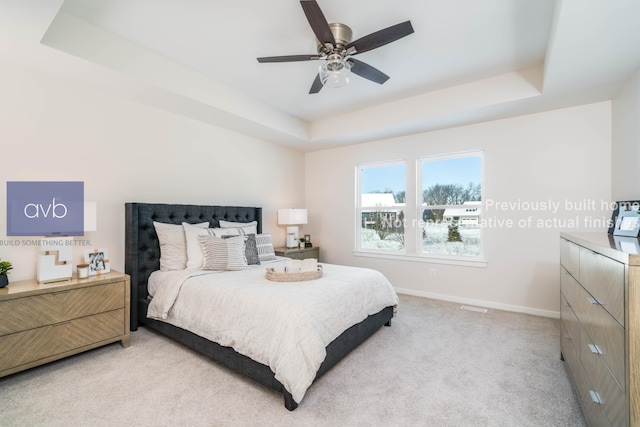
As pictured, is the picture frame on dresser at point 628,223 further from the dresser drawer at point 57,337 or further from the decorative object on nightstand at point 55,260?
the decorative object on nightstand at point 55,260

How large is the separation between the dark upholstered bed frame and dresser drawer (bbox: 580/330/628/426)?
4.67 feet

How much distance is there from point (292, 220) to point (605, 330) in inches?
145

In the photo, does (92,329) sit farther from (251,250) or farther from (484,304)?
(484,304)

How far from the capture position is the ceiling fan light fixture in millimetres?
2232

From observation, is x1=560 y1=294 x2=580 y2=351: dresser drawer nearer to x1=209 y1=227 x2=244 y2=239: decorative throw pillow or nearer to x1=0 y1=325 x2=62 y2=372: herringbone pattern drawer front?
x1=209 y1=227 x2=244 y2=239: decorative throw pillow

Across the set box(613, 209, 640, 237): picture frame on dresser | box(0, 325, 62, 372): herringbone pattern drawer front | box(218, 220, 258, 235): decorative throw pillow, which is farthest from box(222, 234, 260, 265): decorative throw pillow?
box(613, 209, 640, 237): picture frame on dresser

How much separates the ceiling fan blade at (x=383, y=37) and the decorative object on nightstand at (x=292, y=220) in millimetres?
2773

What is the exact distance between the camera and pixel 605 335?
4.17 feet

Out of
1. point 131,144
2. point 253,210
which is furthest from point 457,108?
point 131,144

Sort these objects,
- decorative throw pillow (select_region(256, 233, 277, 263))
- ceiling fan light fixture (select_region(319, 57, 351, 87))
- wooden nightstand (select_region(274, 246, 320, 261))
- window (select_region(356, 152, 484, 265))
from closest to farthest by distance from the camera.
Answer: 1. ceiling fan light fixture (select_region(319, 57, 351, 87))
2. decorative throw pillow (select_region(256, 233, 277, 263))
3. window (select_region(356, 152, 484, 265))
4. wooden nightstand (select_region(274, 246, 320, 261))

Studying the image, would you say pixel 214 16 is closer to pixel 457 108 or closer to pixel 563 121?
pixel 457 108

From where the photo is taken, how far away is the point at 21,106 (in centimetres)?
240

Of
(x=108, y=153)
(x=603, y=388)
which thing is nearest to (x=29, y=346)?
(x=108, y=153)

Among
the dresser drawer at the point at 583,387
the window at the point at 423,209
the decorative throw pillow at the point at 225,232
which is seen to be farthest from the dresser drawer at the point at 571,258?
the decorative throw pillow at the point at 225,232
